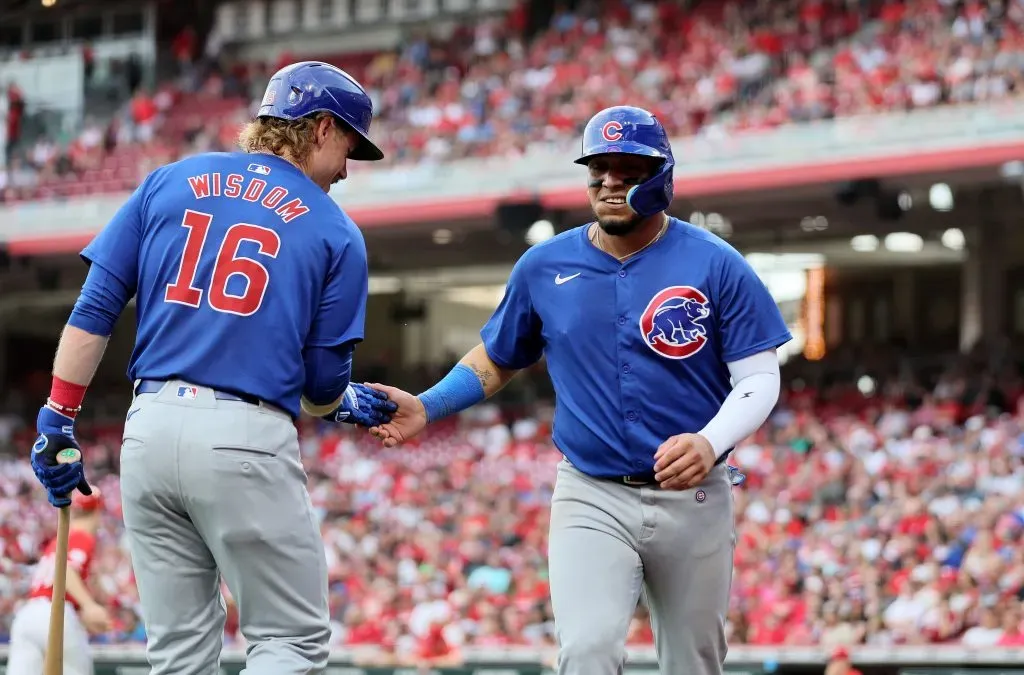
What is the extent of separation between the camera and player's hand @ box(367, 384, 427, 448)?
14.9ft

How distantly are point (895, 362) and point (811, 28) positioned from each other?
15.1 feet

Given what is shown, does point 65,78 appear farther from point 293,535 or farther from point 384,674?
point 293,535

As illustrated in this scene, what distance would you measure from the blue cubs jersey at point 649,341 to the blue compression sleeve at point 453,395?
1.15ft

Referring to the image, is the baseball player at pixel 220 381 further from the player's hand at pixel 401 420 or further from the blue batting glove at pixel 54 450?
the player's hand at pixel 401 420

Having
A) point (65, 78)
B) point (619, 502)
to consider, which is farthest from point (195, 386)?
point (65, 78)

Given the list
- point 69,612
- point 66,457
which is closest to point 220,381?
point 66,457

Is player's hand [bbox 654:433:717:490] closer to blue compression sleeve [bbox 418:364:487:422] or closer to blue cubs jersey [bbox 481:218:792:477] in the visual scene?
blue cubs jersey [bbox 481:218:792:477]

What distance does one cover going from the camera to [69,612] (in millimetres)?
7051

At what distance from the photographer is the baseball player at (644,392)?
13.8 ft

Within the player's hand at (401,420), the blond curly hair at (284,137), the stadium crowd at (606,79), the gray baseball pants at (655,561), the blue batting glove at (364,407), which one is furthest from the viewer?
the stadium crowd at (606,79)

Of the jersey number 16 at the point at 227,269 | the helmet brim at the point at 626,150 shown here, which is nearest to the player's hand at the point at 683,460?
the helmet brim at the point at 626,150

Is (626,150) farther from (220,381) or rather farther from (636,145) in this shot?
(220,381)

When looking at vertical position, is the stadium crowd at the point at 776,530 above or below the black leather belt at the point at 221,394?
below

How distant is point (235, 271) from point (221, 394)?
0.99 ft
